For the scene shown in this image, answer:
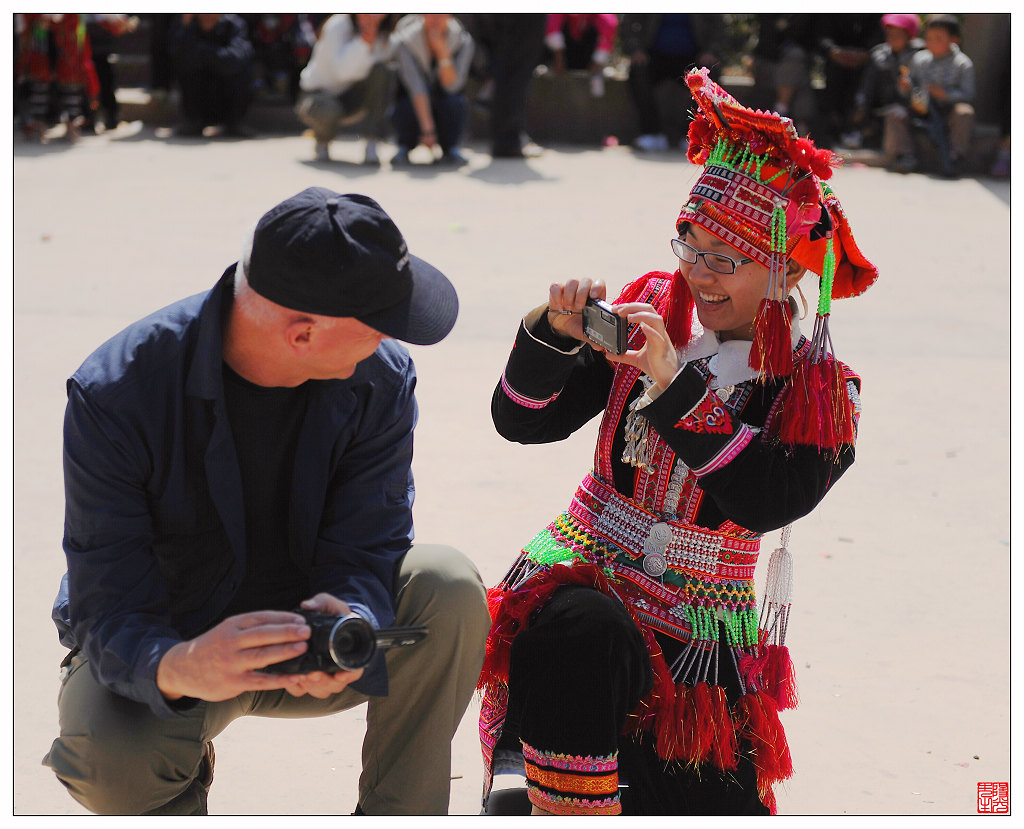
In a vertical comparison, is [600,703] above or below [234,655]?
below

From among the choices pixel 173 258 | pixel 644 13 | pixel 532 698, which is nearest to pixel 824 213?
pixel 532 698

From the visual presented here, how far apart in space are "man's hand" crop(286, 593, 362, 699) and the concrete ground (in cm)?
68

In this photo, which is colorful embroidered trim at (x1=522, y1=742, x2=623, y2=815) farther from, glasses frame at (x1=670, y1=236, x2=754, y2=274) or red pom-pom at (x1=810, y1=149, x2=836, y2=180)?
red pom-pom at (x1=810, y1=149, x2=836, y2=180)

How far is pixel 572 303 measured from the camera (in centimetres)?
258

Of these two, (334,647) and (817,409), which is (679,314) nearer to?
(817,409)

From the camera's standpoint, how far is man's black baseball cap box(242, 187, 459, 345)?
2.13m

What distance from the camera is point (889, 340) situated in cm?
614

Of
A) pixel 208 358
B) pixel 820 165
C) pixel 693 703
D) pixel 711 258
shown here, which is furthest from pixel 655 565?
pixel 208 358

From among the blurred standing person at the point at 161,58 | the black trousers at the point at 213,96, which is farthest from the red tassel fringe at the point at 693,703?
the blurred standing person at the point at 161,58

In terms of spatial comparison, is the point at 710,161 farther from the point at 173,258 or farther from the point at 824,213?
the point at 173,258

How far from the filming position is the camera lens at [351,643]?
210 centimetres

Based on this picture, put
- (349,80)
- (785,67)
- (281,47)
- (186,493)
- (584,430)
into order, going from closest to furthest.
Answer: (186,493) < (584,430) < (349,80) < (785,67) < (281,47)

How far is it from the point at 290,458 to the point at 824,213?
119cm

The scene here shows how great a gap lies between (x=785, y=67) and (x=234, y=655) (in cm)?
978
